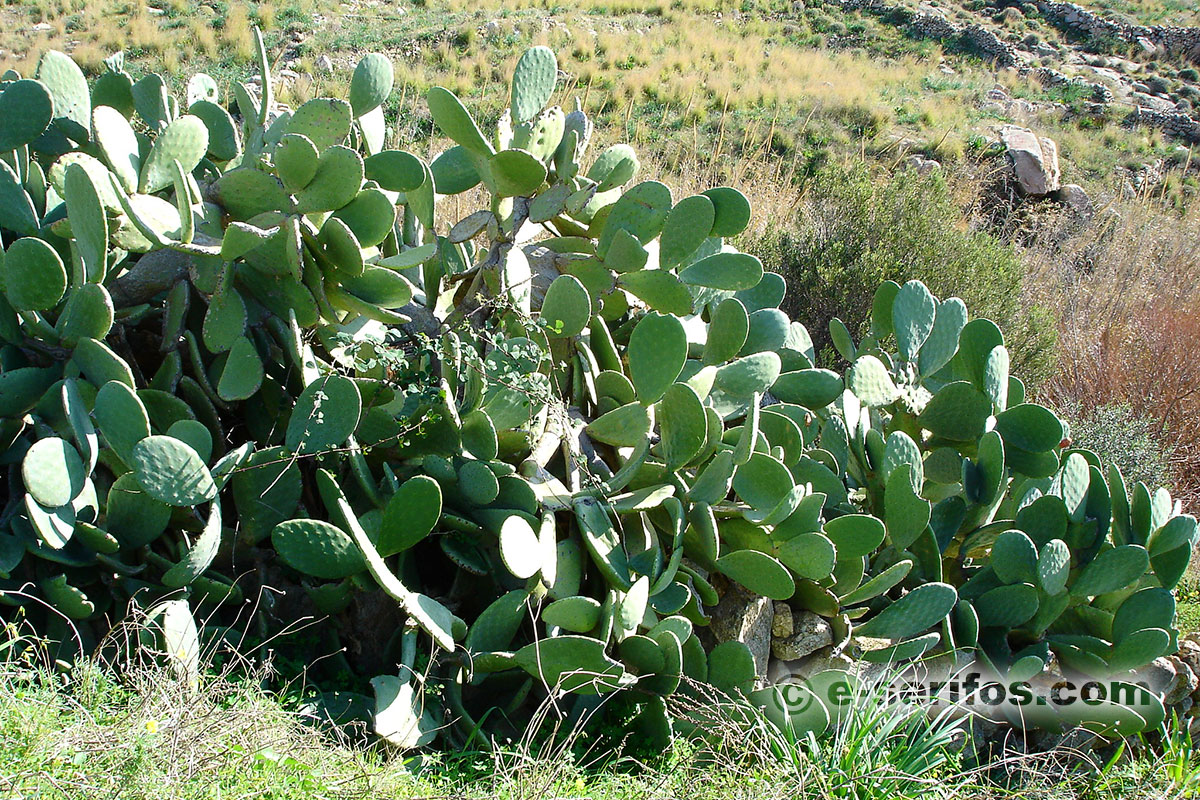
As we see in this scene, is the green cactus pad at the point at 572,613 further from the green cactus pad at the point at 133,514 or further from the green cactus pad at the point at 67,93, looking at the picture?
the green cactus pad at the point at 67,93

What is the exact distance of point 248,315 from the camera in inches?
97.9

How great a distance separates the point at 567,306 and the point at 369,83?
88 centimetres

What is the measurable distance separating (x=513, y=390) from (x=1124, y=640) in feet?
6.20

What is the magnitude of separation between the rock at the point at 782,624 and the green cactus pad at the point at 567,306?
996mm

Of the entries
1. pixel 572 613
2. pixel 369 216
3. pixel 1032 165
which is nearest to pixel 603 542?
pixel 572 613

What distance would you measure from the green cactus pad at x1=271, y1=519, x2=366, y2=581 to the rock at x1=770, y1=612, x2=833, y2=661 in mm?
1214

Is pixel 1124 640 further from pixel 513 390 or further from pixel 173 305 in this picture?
pixel 173 305

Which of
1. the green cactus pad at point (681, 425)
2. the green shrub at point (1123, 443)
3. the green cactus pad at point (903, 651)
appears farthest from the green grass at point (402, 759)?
the green shrub at point (1123, 443)

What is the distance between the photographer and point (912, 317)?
121 inches

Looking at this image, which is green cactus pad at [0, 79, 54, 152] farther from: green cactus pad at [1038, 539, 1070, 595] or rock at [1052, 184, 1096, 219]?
rock at [1052, 184, 1096, 219]

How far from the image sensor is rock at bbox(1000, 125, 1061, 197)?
13.7 metres

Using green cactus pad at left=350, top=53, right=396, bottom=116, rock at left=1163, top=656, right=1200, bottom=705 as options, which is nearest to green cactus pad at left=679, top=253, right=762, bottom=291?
green cactus pad at left=350, top=53, right=396, bottom=116

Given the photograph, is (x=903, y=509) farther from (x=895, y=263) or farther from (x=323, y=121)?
(x=895, y=263)

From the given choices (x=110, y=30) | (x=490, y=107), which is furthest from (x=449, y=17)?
(x=490, y=107)
